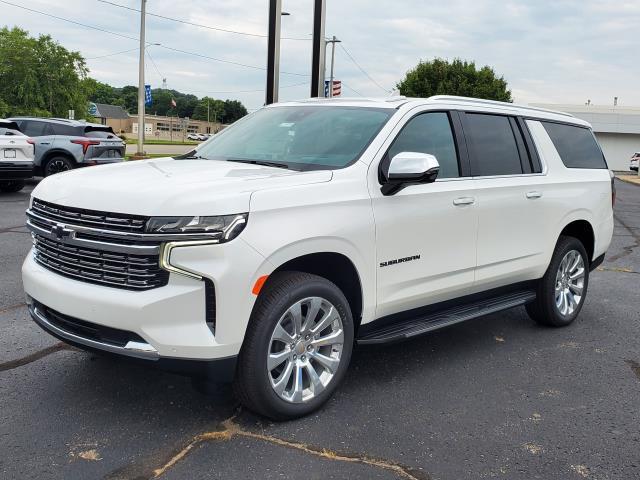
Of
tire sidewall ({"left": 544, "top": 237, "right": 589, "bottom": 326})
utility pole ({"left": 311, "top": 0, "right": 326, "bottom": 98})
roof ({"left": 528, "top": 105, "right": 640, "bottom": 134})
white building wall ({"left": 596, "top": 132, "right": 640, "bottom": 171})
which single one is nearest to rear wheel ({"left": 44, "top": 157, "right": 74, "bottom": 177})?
utility pole ({"left": 311, "top": 0, "right": 326, "bottom": 98})

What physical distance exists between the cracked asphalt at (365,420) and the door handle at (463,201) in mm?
1189

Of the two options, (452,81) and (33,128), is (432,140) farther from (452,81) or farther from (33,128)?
A: (452,81)

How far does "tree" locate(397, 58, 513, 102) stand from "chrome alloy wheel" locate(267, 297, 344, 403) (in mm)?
44904

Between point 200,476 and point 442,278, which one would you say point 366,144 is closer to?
point 442,278

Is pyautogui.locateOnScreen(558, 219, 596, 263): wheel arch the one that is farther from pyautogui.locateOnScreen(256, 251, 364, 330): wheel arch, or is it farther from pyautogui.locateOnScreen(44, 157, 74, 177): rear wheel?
pyautogui.locateOnScreen(44, 157, 74, 177): rear wheel

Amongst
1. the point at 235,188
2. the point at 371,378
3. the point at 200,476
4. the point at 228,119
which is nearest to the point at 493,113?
the point at 371,378

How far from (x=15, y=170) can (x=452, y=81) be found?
38.9 metres

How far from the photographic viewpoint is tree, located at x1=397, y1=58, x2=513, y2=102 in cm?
4728

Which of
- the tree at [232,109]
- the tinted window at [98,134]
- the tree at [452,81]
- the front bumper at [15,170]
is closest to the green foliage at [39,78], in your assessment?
the tree at [452,81]

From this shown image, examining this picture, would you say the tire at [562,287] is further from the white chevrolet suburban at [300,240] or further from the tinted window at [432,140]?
the tinted window at [432,140]

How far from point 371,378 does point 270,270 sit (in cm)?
144

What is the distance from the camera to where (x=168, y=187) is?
3393 millimetres

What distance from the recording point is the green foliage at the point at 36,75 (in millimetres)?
47000

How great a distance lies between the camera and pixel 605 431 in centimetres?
379
